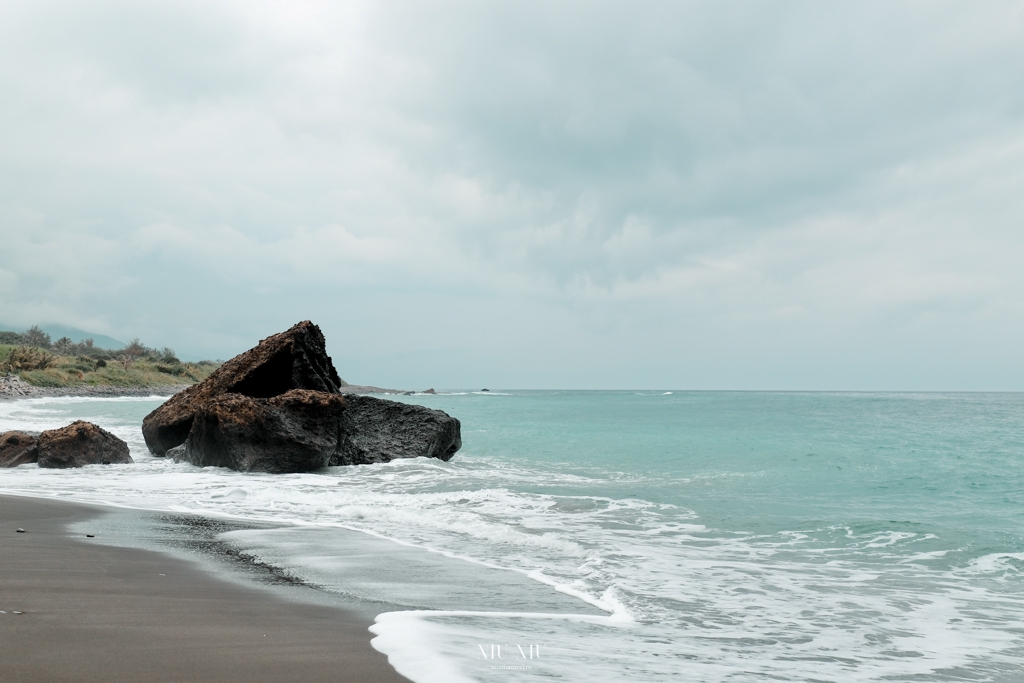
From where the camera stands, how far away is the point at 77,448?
452 inches

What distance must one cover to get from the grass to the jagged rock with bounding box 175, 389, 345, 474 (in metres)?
38.1

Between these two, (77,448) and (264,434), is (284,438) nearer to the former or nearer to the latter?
(264,434)

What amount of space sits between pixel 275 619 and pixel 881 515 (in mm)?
8469

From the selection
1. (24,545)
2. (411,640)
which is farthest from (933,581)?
(24,545)

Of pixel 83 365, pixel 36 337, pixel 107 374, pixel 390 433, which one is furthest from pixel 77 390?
pixel 390 433

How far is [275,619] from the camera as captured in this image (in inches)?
138

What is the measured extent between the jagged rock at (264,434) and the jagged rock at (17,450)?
8.75 feet

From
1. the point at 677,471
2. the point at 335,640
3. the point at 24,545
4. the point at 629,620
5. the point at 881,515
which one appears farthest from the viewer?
the point at 677,471

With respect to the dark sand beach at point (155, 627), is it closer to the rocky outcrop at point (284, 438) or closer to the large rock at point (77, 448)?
the rocky outcrop at point (284, 438)

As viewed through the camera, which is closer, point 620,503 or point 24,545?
point 24,545

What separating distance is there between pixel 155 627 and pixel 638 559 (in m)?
4.13

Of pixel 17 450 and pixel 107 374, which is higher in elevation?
pixel 107 374

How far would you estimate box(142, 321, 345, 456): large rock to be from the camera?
1348cm

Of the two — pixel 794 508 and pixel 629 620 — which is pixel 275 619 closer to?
pixel 629 620
